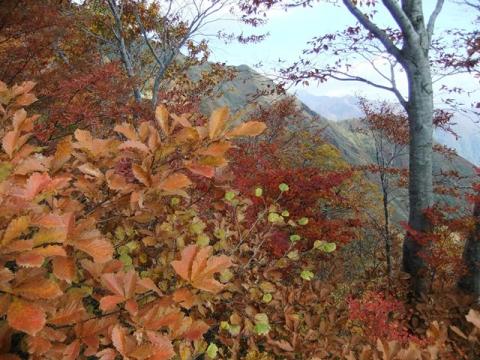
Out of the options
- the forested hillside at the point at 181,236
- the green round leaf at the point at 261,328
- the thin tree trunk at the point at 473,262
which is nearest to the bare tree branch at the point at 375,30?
the forested hillside at the point at 181,236

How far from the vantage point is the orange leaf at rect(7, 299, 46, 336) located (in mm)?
765

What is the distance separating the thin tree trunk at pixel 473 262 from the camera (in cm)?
506

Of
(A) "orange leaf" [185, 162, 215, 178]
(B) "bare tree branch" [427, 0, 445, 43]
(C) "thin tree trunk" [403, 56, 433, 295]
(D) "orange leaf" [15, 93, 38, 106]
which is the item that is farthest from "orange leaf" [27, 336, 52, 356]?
(B) "bare tree branch" [427, 0, 445, 43]

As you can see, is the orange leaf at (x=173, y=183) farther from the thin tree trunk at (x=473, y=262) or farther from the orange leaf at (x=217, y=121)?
the thin tree trunk at (x=473, y=262)

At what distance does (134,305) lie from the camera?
1.05 metres

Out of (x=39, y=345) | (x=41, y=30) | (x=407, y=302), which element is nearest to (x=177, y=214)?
(x=39, y=345)

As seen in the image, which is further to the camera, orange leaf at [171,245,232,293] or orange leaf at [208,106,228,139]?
orange leaf at [208,106,228,139]

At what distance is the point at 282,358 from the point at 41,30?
5.94m

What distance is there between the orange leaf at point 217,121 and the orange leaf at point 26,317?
2.16 feet

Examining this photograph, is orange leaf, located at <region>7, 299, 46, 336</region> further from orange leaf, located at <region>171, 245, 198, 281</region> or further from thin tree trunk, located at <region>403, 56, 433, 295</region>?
thin tree trunk, located at <region>403, 56, 433, 295</region>

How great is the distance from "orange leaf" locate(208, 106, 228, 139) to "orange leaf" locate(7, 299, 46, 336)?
0.66 m

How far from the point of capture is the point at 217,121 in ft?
3.91

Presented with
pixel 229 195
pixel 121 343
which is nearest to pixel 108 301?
pixel 121 343

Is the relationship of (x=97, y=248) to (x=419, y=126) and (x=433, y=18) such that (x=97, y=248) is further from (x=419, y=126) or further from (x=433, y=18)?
(x=433, y=18)
